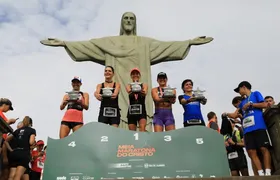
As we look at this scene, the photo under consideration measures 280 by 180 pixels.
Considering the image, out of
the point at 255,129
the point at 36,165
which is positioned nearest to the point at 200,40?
the point at 255,129

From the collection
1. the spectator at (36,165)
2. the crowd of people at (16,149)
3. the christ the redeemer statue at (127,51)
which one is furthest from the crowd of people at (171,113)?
the christ the redeemer statue at (127,51)

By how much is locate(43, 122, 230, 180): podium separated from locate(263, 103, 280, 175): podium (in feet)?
4.62

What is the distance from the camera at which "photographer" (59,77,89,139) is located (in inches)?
288

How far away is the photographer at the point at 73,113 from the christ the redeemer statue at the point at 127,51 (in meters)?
3.84

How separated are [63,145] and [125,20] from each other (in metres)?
7.00

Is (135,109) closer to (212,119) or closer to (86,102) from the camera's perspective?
(86,102)

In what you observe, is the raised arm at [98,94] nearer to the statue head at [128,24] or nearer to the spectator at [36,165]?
the spectator at [36,165]

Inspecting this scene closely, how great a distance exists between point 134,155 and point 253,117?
2459mm

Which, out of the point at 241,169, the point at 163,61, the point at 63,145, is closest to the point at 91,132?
the point at 63,145

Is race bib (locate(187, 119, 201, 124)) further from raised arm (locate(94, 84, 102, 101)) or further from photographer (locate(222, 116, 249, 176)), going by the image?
raised arm (locate(94, 84, 102, 101))

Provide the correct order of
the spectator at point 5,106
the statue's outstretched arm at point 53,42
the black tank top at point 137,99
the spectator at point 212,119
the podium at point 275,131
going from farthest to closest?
1. the statue's outstretched arm at point 53,42
2. the spectator at point 212,119
3. the spectator at point 5,106
4. the black tank top at point 137,99
5. the podium at point 275,131

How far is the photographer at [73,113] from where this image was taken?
7305 millimetres

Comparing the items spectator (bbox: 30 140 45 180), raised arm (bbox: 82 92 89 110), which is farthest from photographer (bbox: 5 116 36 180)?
spectator (bbox: 30 140 45 180)

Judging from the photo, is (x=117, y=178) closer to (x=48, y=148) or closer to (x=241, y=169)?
(x=48, y=148)
